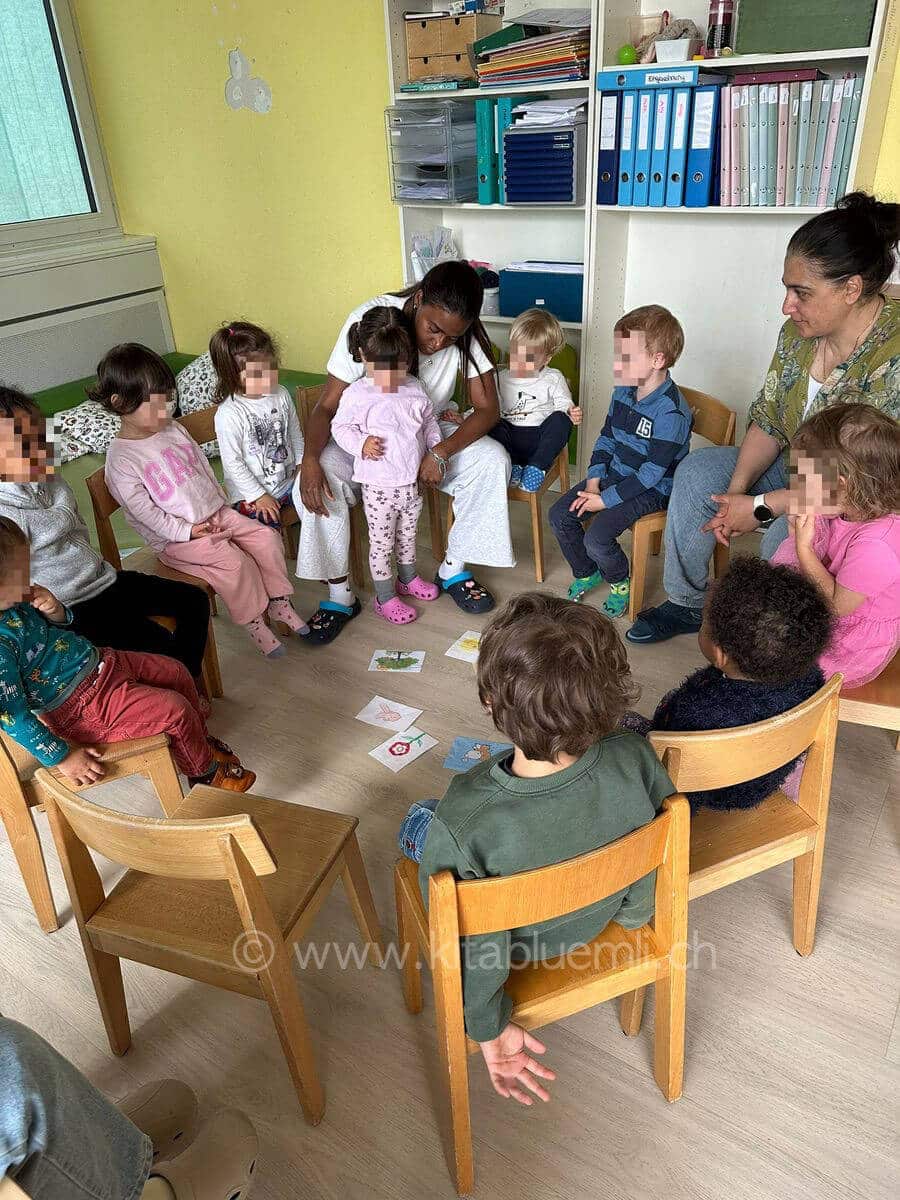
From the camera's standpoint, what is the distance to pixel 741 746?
3.90ft

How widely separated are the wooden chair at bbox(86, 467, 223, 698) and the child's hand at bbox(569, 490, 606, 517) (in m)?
1.21

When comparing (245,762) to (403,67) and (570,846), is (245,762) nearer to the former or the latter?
(570,846)

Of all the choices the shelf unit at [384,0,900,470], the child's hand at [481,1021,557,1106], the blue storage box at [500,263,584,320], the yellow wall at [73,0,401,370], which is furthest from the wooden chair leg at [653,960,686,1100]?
the yellow wall at [73,0,401,370]

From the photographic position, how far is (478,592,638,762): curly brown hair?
1051 millimetres

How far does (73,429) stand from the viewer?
11.4 ft

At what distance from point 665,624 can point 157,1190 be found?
1996 millimetres

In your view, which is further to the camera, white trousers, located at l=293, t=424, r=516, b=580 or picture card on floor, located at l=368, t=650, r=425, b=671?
white trousers, located at l=293, t=424, r=516, b=580

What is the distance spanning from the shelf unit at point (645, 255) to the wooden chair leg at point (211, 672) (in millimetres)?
1833

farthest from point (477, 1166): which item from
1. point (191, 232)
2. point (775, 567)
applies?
point (191, 232)

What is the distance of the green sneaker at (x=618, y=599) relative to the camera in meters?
2.75

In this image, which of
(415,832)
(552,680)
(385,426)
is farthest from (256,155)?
(552,680)

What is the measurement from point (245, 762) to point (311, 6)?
306cm

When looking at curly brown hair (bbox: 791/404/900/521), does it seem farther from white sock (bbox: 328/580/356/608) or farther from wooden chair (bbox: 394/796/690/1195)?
white sock (bbox: 328/580/356/608)

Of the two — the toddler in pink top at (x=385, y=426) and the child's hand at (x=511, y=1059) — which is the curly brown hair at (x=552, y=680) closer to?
the child's hand at (x=511, y=1059)
